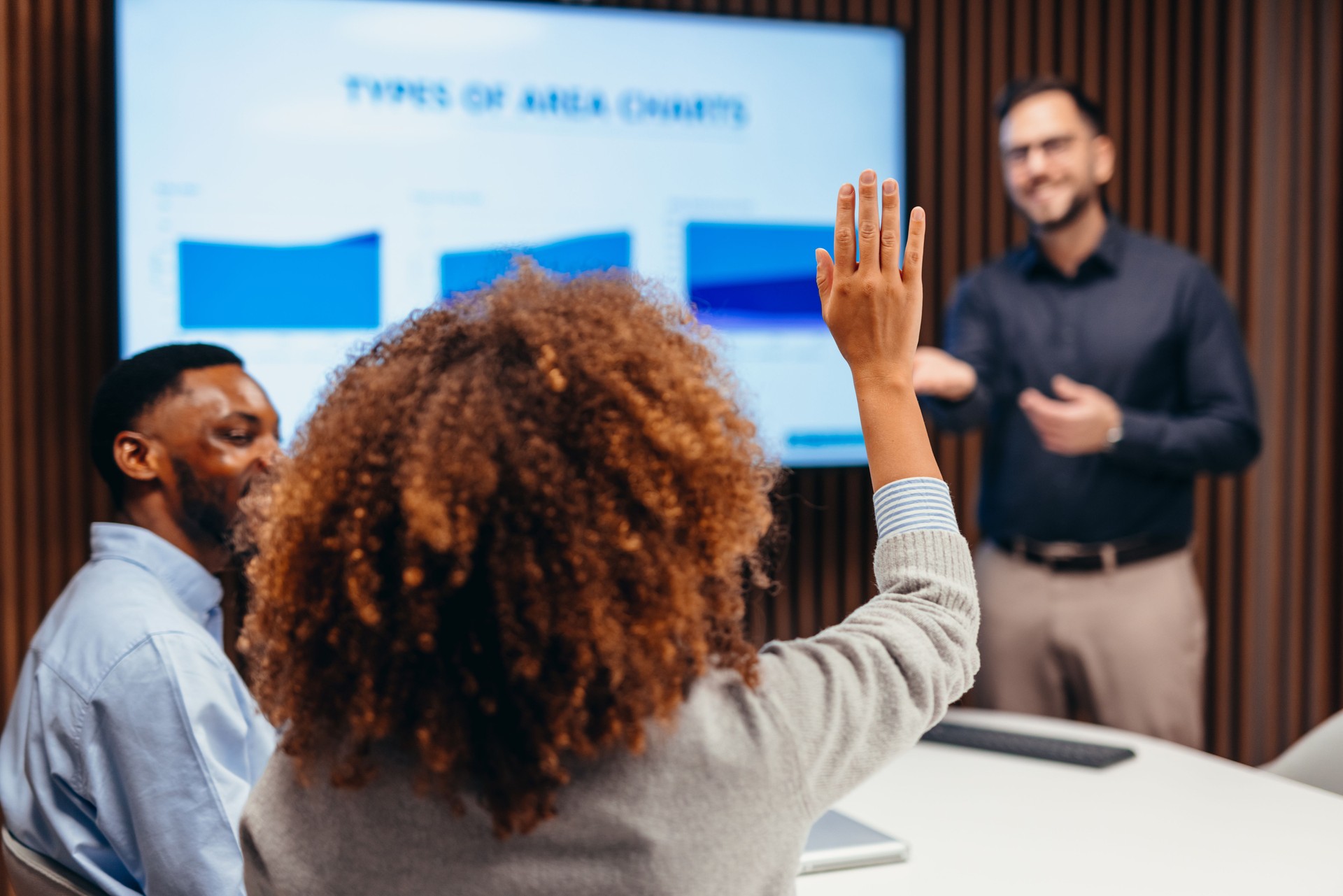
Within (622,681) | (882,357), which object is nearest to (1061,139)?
(882,357)

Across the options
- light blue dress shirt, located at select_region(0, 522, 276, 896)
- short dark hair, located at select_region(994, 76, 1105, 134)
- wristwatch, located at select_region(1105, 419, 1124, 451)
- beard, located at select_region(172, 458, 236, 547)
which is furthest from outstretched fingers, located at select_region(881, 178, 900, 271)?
short dark hair, located at select_region(994, 76, 1105, 134)

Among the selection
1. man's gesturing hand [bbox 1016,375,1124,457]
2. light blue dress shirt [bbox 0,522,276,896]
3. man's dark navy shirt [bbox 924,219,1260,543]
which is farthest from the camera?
man's dark navy shirt [bbox 924,219,1260,543]

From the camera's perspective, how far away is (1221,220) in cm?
400

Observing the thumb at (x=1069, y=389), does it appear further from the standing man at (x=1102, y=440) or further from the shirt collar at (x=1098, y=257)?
the shirt collar at (x=1098, y=257)

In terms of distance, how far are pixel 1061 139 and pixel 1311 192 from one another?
55.8 inches

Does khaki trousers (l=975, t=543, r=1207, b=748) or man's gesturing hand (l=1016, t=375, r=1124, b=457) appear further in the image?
khaki trousers (l=975, t=543, r=1207, b=748)

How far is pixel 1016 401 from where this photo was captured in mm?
3242

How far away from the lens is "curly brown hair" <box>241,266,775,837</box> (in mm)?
874

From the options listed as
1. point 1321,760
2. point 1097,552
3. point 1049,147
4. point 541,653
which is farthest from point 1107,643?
point 541,653

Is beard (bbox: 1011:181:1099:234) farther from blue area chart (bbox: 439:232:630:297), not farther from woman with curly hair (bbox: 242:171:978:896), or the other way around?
woman with curly hair (bbox: 242:171:978:896)

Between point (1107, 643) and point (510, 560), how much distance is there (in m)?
2.54

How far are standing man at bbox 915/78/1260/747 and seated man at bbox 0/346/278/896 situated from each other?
1797 millimetres

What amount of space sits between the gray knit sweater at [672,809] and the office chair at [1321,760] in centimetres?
149

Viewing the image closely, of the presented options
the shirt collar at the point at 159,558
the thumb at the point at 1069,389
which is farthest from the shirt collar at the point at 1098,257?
the shirt collar at the point at 159,558
